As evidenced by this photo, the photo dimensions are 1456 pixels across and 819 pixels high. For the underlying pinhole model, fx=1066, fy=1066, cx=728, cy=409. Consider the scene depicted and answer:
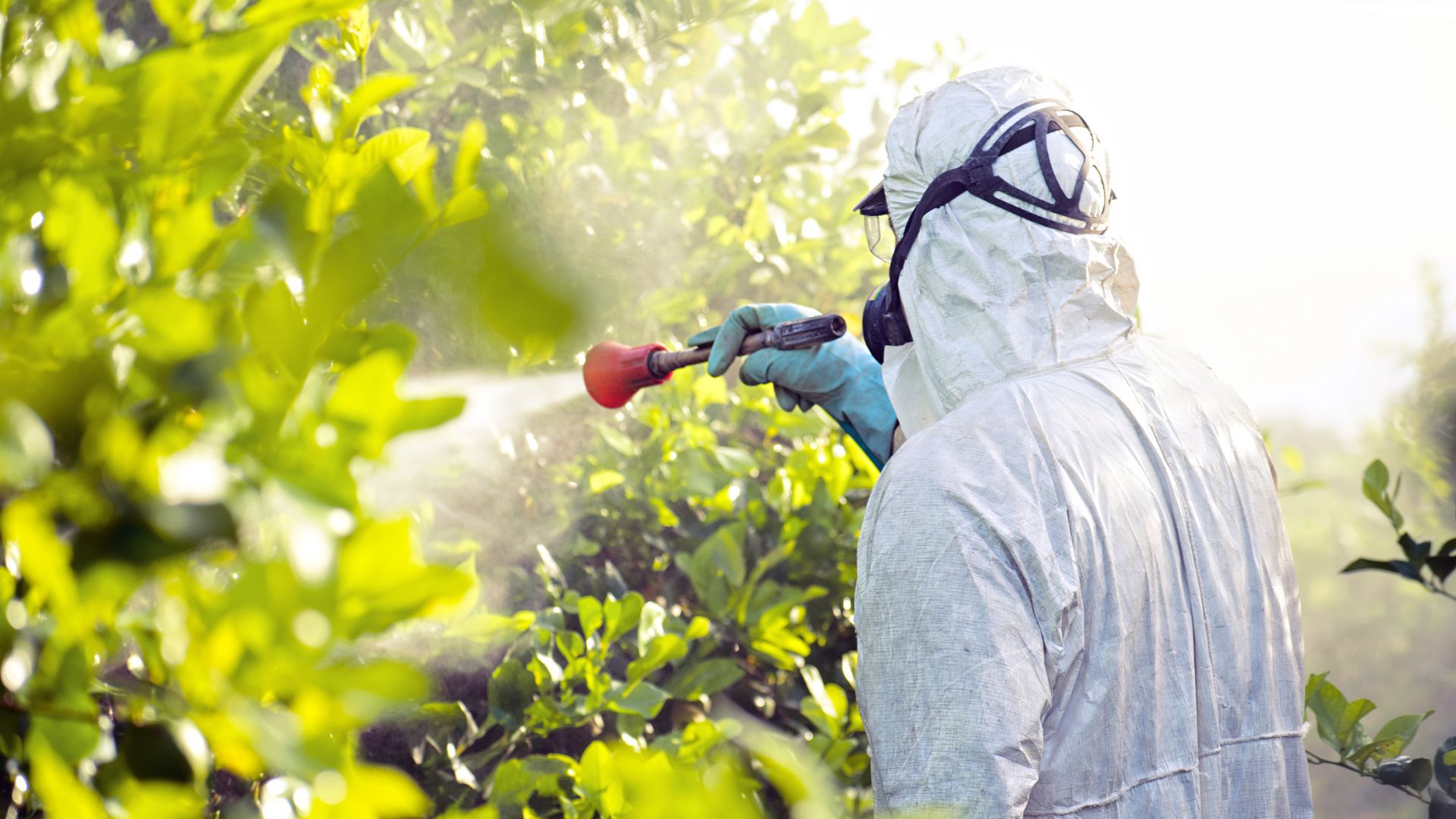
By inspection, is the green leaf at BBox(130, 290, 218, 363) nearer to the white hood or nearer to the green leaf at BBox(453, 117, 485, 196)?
the green leaf at BBox(453, 117, 485, 196)

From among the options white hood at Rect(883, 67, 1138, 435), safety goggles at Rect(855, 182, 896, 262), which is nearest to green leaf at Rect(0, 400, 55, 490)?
white hood at Rect(883, 67, 1138, 435)

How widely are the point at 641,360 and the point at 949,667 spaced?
0.88 m

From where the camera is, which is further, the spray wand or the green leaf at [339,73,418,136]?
the spray wand

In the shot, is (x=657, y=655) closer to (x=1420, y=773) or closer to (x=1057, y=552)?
(x=1057, y=552)

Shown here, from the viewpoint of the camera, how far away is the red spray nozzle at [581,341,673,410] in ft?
5.97

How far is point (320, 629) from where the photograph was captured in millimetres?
336

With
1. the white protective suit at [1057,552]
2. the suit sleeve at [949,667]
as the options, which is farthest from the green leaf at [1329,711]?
the suit sleeve at [949,667]

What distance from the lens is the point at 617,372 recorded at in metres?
1.83

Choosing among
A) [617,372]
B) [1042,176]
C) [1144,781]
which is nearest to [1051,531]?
[1144,781]

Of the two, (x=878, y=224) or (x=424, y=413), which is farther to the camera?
(x=878, y=224)

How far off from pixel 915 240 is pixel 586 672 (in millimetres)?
790

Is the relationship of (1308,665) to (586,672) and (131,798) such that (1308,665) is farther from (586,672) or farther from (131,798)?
(131,798)

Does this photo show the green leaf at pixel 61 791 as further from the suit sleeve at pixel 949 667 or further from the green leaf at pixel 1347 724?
the green leaf at pixel 1347 724

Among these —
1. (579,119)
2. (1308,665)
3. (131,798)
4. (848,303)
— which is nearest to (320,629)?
(131,798)
